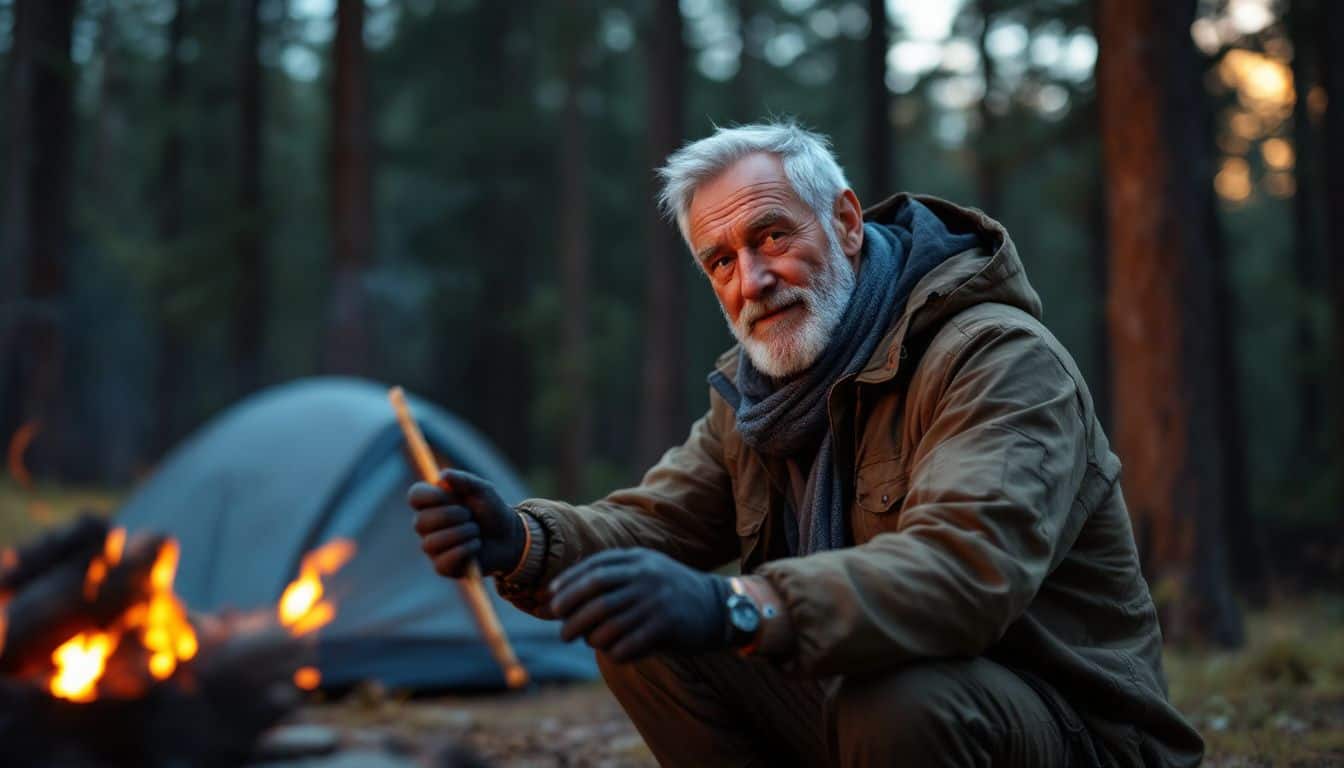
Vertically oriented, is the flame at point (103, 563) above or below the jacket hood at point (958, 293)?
below

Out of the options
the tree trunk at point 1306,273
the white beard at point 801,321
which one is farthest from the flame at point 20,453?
the tree trunk at point 1306,273

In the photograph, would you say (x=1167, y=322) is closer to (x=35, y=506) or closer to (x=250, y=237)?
(x=35, y=506)

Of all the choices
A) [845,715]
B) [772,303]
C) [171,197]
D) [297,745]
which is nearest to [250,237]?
[171,197]

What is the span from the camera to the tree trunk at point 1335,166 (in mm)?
10438

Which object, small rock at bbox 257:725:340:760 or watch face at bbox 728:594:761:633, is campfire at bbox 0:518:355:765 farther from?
watch face at bbox 728:594:761:633

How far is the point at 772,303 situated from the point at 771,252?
136 millimetres

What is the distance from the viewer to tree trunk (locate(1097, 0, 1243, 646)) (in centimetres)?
636

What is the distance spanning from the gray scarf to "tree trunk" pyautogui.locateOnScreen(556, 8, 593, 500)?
14.7 meters

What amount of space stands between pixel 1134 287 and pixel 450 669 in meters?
4.33

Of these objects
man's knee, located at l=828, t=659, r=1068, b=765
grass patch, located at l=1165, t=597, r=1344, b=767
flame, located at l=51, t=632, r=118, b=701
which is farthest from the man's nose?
grass patch, located at l=1165, t=597, r=1344, b=767

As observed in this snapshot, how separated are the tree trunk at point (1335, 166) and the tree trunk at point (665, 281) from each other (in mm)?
6158

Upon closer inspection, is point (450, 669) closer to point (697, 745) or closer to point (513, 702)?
point (513, 702)

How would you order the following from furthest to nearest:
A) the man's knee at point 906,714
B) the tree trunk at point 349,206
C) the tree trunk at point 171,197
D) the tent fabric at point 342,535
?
the tree trunk at point 171,197
the tree trunk at point 349,206
the tent fabric at point 342,535
the man's knee at point 906,714

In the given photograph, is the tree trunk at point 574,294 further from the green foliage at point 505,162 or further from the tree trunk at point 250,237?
the tree trunk at point 250,237
